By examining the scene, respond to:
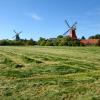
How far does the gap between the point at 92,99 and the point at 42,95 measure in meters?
1.64

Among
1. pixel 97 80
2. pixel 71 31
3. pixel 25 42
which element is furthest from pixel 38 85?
pixel 25 42

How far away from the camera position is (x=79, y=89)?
32.0ft

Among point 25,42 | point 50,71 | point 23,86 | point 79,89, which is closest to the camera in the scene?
point 79,89

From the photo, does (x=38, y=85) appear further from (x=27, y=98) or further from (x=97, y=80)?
(x=97, y=80)

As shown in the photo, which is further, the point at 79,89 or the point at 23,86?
the point at 23,86

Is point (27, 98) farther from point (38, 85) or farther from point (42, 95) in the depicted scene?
point (38, 85)

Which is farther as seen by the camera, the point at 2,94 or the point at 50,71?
the point at 50,71

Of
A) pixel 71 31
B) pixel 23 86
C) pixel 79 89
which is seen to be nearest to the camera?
pixel 79 89

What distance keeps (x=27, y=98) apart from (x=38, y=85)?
1765mm

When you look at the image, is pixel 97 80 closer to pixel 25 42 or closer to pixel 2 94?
pixel 2 94

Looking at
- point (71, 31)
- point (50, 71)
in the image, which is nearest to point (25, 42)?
point (71, 31)

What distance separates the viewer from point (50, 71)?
14680 mm

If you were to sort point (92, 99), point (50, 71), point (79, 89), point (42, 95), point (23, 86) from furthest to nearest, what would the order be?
1. point (50, 71)
2. point (23, 86)
3. point (79, 89)
4. point (42, 95)
5. point (92, 99)

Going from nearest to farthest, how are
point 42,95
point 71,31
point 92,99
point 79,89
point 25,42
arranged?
point 92,99
point 42,95
point 79,89
point 71,31
point 25,42
